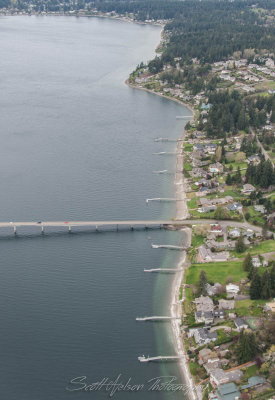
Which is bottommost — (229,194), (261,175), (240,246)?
(240,246)

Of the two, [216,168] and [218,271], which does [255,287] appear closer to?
[218,271]

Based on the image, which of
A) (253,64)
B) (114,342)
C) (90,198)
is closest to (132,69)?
(253,64)

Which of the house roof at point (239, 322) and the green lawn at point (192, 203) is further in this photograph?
the green lawn at point (192, 203)

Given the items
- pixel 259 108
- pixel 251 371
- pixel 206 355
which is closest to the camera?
pixel 251 371

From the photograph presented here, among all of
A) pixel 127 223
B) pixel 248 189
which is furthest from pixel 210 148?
pixel 127 223

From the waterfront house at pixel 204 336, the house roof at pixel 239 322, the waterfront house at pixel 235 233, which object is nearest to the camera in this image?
the waterfront house at pixel 204 336

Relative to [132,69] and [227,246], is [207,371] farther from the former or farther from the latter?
[132,69]

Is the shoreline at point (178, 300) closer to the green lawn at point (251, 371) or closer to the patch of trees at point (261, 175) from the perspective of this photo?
the green lawn at point (251, 371)

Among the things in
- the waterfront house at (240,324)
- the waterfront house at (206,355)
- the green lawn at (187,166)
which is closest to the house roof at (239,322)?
the waterfront house at (240,324)
